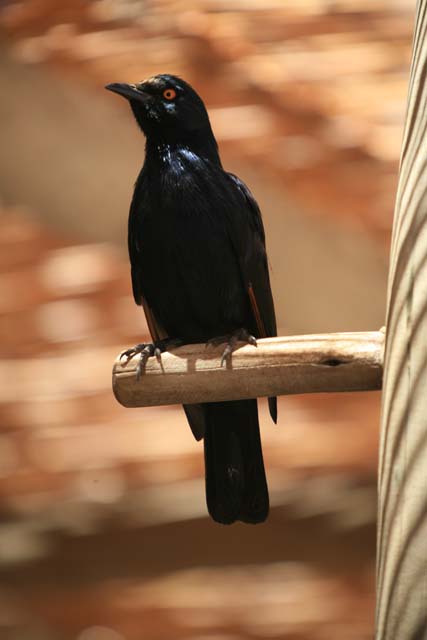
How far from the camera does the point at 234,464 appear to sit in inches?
89.0

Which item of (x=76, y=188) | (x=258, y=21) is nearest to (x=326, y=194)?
(x=258, y=21)

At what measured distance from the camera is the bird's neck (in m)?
2.45

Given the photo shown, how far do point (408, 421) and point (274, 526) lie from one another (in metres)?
2.32

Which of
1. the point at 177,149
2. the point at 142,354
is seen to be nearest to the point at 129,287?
the point at 177,149

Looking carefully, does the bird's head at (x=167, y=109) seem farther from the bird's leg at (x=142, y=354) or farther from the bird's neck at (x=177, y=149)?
the bird's leg at (x=142, y=354)

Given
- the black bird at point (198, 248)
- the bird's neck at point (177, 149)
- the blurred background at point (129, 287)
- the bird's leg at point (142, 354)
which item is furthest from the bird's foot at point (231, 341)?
the blurred background at point (129, 287)

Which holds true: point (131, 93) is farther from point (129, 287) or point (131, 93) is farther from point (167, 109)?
point (129, 287)

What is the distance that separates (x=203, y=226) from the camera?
2361 mm

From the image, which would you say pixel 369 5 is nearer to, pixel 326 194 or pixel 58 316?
pixel 326 194

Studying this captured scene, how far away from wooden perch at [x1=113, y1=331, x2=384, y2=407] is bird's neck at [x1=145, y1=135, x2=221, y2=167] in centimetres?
66

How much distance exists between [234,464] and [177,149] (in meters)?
0.81

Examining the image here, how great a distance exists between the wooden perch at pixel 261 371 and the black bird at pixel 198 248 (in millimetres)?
359

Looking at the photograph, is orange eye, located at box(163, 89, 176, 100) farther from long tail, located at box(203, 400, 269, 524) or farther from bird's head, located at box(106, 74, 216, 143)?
long tail, located at box(203, 400, 269, 524)

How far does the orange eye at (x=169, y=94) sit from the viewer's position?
2496mm
